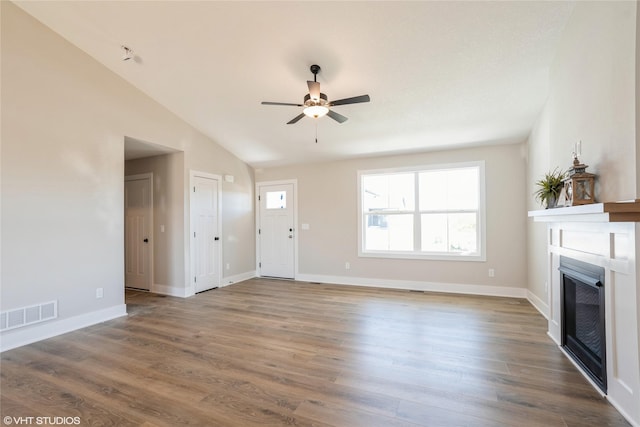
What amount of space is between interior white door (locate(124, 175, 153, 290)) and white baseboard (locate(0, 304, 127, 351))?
143 centimetres

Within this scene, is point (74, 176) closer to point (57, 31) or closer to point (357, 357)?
point (57, 31)

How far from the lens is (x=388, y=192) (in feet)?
18.1

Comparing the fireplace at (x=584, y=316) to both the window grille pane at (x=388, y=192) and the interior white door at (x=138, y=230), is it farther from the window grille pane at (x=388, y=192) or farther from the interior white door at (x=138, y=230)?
the interior white door at (x=138, y=230)

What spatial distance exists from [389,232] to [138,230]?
4.76 meters

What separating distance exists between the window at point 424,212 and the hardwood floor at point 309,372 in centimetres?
134

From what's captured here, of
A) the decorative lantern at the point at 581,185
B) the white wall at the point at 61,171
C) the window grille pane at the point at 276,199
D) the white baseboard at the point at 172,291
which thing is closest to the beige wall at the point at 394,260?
the window grille pane at the point at 276,199

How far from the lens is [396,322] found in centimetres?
354

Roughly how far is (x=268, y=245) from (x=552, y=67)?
5520 mm

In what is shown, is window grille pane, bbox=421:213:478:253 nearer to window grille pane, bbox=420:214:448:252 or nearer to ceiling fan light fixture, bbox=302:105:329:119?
window grille pane, bbox=420:214:448:252

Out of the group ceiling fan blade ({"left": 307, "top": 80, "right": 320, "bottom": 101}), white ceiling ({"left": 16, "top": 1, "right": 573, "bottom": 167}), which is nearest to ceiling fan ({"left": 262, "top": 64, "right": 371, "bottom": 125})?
ceiling fan blade ({"left": 307, "top": 80, "right": 320, "bottom": 101})

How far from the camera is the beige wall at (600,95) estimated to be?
6.11ft

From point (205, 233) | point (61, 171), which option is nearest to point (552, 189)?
point (205, 233)

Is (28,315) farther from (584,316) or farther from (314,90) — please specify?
(584,316)

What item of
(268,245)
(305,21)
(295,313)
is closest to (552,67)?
(305,21)
